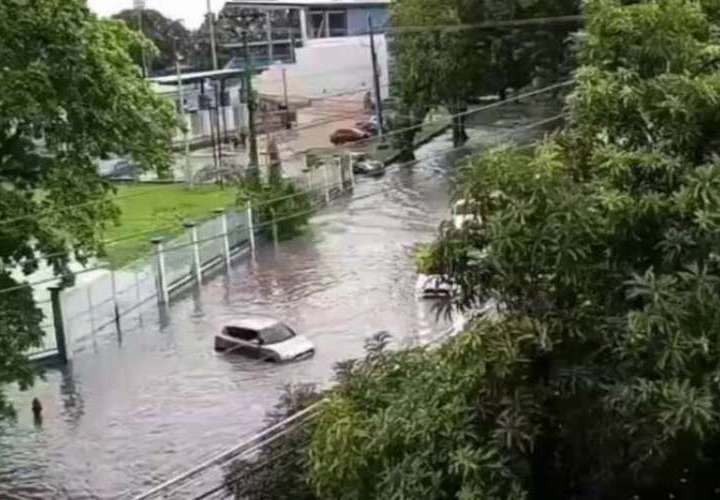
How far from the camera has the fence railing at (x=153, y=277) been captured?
584 inches

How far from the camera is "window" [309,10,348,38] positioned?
39062 millimetres

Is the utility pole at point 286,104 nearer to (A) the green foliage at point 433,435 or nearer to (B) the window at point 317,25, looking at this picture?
(B) the window at point 317,25

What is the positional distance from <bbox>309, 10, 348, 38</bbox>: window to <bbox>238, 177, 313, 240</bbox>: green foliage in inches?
721

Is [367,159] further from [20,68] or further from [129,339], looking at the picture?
[20,68]

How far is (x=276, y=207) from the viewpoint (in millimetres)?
21281

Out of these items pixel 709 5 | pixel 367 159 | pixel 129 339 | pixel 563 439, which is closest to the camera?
pixel 563 439

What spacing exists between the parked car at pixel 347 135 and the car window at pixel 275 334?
16.4 meters

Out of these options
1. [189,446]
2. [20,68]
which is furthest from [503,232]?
[189,446]

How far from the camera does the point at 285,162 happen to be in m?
27.6

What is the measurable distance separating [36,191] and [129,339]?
5.54 meters

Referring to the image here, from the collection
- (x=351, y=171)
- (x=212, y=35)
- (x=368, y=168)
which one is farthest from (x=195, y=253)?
(x=212, y=35)

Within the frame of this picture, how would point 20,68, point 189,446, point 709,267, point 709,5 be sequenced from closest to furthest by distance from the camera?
point 709,267, point 709,5, point 20,68, point 189,446

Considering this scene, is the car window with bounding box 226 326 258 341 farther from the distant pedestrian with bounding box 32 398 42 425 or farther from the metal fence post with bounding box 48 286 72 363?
the distant pedestrian with bounding box 32 398 42 425

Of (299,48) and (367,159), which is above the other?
(299,48)
